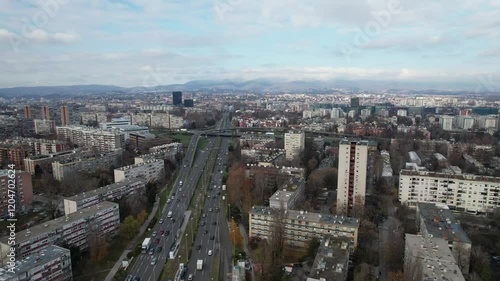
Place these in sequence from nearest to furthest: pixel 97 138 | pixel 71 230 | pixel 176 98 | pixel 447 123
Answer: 1. pixel 71 230
2. pixel 97 138
3. pixel 447 123
4. pixel 176 98

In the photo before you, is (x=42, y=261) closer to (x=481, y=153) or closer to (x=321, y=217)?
(x=321, y=217)

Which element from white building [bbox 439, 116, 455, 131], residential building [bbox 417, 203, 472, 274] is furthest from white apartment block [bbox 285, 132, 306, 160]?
white building [bbox 439, 116, 455, 131]

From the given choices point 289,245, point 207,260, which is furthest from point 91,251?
point 289,245

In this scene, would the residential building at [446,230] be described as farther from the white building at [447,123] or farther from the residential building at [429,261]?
the white building at [447,123]

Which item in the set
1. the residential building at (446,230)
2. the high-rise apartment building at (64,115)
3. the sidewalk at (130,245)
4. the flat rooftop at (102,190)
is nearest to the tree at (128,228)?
the sidewalk at (130,245)

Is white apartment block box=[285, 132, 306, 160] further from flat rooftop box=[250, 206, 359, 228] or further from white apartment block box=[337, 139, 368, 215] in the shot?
flat rooftop box=[250, 206, 359, 228]

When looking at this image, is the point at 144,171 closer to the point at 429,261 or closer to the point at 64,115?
the point at 429,261

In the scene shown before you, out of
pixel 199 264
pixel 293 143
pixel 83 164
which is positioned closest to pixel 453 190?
pixel 199 264
